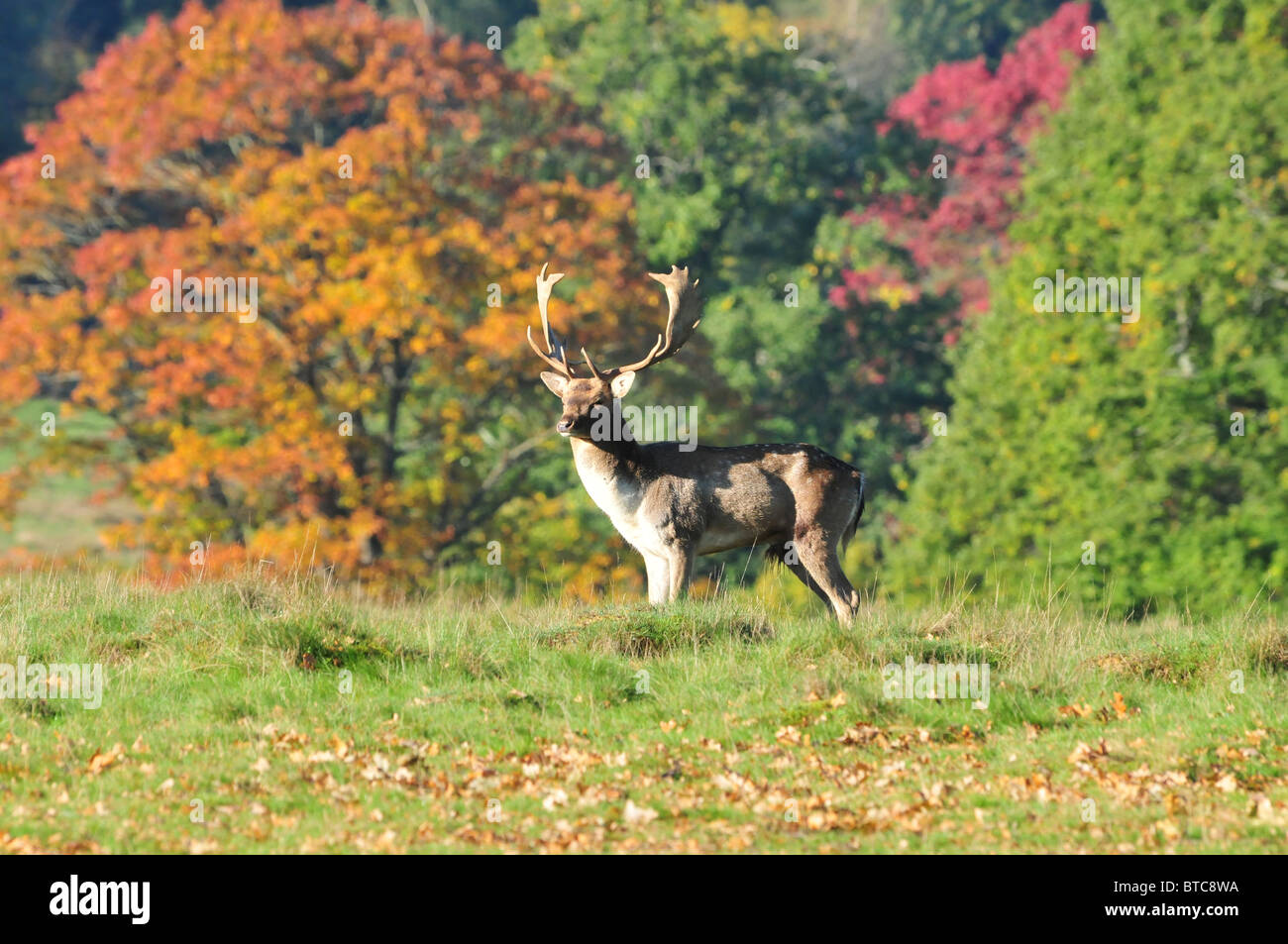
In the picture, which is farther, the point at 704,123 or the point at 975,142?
the point at 975,142

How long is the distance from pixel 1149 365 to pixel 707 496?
45.8ft

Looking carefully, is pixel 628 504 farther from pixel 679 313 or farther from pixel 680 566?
pixel 679 313

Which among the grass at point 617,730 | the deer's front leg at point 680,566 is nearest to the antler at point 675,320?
the deer's front leg at point 680,566

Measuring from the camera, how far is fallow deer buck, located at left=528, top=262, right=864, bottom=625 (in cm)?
1215

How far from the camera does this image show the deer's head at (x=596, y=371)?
12.2m

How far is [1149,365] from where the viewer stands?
24297 millimetres

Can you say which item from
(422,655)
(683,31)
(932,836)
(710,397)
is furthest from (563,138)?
(932,836)

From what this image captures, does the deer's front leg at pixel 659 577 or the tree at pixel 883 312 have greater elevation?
the tree at pixel 883 312

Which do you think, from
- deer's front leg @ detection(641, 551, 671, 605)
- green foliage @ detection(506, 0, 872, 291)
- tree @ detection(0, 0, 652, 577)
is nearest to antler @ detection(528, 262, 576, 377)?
deer's front leg @ detection(641, 551, 671, 605)

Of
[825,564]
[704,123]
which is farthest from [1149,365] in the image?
[825,564]

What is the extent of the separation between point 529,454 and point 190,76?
25.1 ft

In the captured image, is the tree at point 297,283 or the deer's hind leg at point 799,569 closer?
the deer's hind leg at point 799,569

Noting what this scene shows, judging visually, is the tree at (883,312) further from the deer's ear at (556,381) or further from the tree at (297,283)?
the deer's ear at (556,381)
